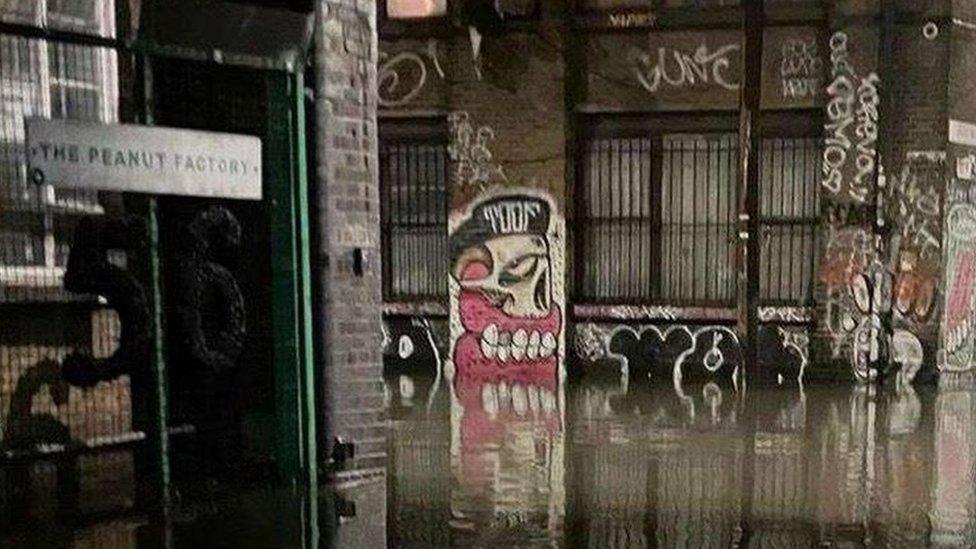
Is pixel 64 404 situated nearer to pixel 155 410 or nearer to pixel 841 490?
pixel 155 410

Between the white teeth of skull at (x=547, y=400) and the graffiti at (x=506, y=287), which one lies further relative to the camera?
the graffiti at (x=506, y=287)

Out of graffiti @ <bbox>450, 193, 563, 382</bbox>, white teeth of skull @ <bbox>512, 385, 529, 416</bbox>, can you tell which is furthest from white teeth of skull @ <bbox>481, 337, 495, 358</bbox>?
white teeth of skull @ <bbox>512, 385, 529, 416</bbox>

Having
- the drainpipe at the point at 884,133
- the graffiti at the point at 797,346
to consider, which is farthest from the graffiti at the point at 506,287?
the drainpipe at the point at 884,133

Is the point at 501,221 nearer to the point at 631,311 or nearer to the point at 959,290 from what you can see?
the point at 631,311

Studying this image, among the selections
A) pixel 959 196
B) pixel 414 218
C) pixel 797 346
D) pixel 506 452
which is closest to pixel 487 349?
pixel 414 218

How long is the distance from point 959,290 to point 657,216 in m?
3.65

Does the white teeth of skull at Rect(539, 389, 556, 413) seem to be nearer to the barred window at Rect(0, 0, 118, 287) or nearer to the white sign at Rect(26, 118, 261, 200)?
the white sign at Rect(26, 118, 261, 200)

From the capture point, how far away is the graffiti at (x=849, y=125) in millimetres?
12148

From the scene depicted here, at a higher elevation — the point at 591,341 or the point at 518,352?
the point at 591,341

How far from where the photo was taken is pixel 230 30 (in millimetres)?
5727

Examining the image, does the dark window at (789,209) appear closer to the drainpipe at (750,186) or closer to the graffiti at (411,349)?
the drainpipe at (750,186)

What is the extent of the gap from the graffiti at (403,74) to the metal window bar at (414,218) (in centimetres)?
56

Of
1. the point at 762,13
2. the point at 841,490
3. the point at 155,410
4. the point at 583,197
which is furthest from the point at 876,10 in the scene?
the point at 155,410

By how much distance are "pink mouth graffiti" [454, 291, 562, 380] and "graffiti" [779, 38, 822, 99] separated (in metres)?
3.87
